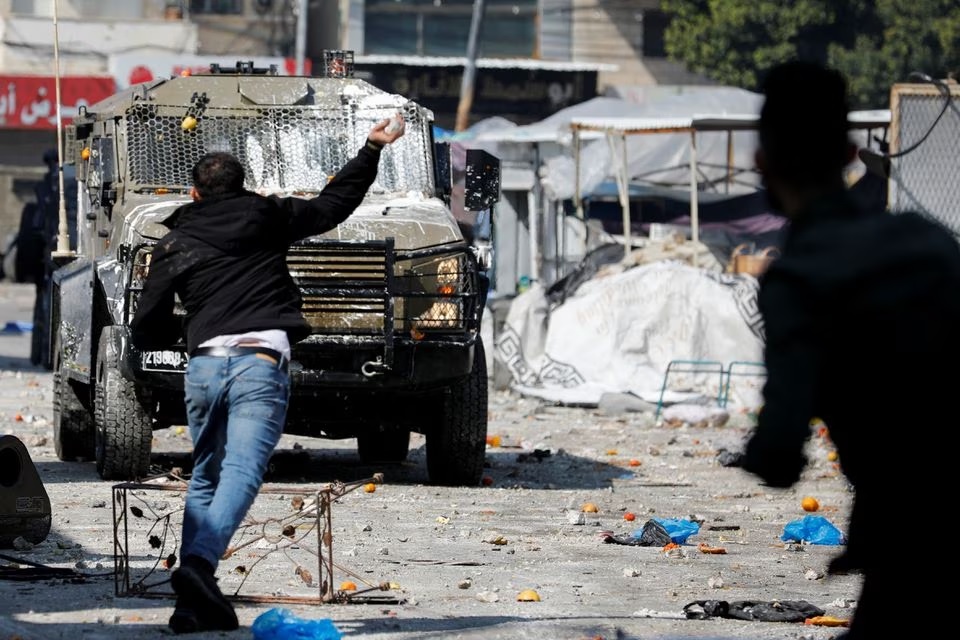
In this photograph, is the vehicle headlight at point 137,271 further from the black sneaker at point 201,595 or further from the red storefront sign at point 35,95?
the red storefront sign at point 35,95

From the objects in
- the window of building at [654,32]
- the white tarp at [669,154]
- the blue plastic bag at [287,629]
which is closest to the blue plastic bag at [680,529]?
the blue plastic bag at [287,629]

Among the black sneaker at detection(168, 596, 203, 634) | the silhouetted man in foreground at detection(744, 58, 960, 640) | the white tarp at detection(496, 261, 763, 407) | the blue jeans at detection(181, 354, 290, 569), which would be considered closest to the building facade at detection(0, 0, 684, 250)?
the white tarp at detection(496, 261, 763, 407)

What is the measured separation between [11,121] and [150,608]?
3573 cm

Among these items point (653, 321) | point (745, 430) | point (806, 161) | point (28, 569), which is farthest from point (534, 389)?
point (806, 161)

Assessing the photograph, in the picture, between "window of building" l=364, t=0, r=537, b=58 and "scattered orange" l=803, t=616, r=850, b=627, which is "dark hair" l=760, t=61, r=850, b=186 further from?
"window of building" l=364, t=0, r=537, b=58

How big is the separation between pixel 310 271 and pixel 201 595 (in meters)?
4.45

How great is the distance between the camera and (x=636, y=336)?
57.1 feet

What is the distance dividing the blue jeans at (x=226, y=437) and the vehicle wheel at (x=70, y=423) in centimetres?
576

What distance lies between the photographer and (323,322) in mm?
10039

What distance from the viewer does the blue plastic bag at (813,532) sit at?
29.3ft

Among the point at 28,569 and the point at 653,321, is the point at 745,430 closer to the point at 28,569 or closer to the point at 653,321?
the point at 653,321

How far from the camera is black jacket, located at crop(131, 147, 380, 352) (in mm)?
6070

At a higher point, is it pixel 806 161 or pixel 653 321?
pixel 806 161

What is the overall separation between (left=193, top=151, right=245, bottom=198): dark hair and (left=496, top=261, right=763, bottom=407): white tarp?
10.6 metres
